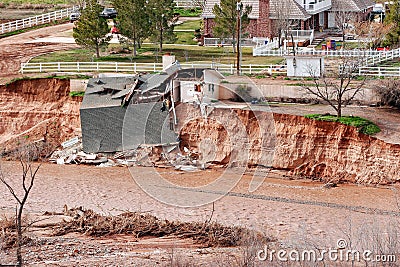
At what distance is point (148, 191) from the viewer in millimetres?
38062

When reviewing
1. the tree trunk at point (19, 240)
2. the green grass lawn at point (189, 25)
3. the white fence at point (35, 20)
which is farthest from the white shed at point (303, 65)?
the tree trunk at point (19, 240)

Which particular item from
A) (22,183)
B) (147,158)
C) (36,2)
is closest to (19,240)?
(22,183)

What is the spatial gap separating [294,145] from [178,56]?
1528 cm

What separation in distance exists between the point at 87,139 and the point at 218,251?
16964 mm

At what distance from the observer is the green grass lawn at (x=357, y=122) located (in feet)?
127

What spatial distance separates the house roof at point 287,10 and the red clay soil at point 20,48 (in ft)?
41.7

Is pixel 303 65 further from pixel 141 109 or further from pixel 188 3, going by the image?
pixel 188 3

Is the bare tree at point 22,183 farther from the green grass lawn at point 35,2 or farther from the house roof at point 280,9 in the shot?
the green grass lawn at point 35,2

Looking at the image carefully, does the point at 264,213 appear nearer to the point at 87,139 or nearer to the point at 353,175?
the point at 353,175

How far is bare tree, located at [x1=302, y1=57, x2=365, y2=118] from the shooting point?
41.5m

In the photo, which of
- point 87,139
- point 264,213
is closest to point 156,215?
point 264,213

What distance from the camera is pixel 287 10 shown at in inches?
2270

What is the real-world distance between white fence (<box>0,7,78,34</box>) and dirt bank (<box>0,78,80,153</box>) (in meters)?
14.1

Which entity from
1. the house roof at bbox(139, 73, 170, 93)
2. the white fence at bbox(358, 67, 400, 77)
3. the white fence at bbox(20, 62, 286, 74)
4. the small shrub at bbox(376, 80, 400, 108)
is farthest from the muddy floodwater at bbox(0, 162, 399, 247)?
the white fence at bbox(358, 67, 400, 77)
